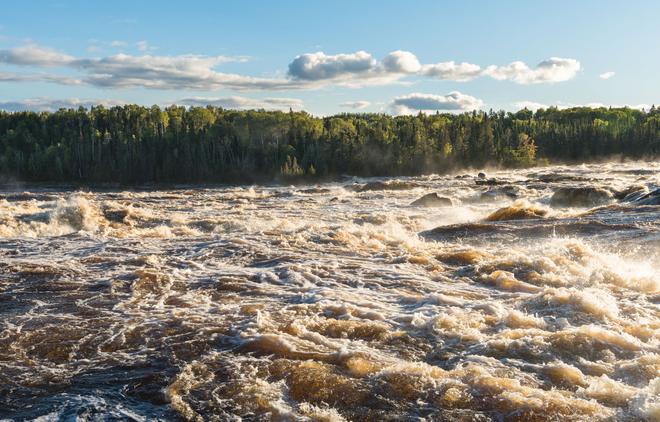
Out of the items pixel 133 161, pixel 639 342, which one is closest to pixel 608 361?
pixel 639 342

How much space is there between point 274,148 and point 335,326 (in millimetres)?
82384

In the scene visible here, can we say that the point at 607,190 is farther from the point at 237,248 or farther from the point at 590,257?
the point at 237,248

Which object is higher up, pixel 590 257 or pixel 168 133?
pixel 168 133

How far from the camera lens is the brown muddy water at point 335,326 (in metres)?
6.70

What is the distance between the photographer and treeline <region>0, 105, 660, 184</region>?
8625cm

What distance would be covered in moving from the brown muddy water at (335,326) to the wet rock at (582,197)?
405 inches

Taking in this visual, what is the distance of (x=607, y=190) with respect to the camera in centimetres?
3022

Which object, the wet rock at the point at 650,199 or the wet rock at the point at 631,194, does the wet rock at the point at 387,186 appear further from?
the wet rock at the point at 650,199

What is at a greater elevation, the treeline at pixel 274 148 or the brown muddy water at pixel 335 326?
the treeline at pixel 274 148

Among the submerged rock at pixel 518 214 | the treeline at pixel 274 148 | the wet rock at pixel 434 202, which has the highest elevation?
the treeline at pixel 274 148

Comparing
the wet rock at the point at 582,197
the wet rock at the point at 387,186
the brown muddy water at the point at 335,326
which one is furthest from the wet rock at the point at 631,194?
the wet rock at the point at 387,186

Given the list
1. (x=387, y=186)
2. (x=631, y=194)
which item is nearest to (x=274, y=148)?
(x=387, y=186)

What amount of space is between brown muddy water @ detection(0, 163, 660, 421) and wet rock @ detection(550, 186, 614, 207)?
1028cm

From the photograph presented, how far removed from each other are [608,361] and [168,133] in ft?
312
